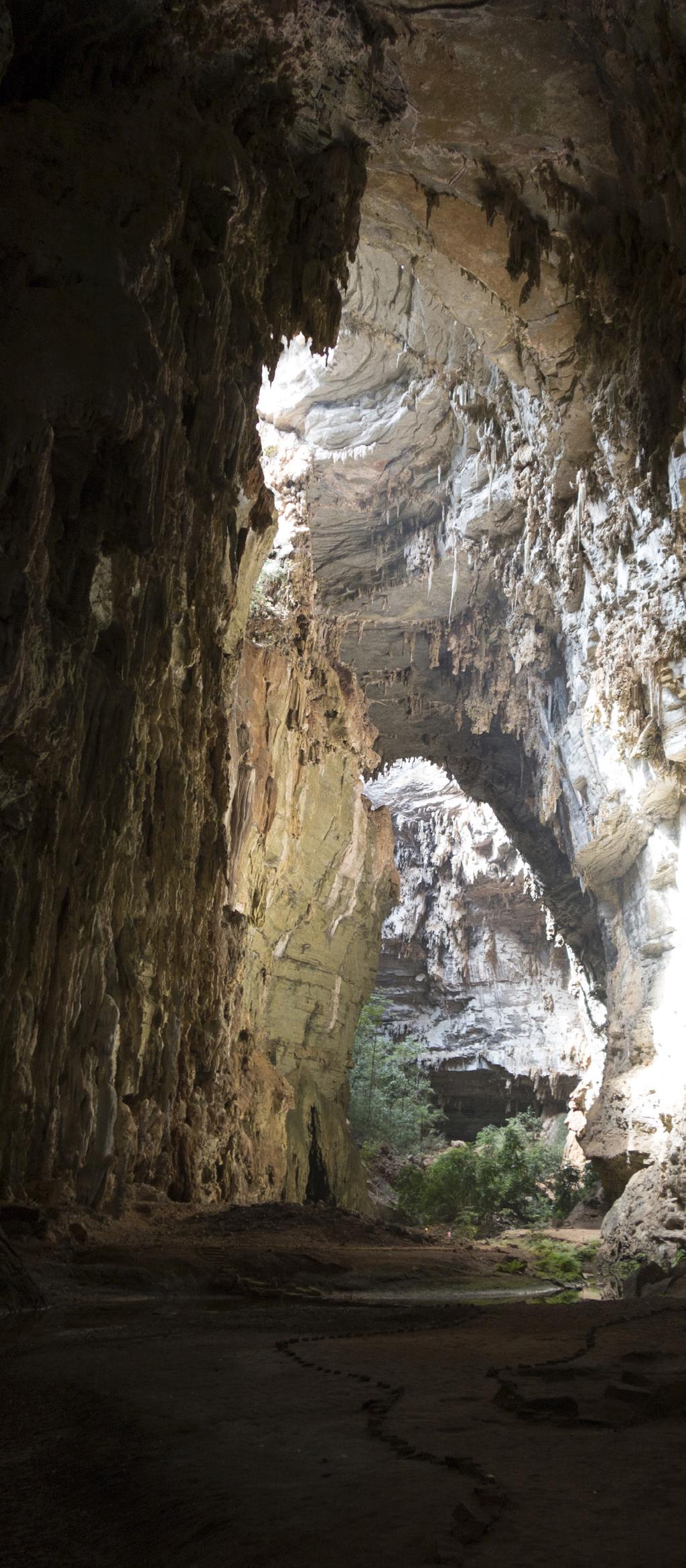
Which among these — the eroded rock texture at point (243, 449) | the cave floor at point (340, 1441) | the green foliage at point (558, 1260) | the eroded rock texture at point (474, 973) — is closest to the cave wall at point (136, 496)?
the eroded rock texture at point (243, 449)

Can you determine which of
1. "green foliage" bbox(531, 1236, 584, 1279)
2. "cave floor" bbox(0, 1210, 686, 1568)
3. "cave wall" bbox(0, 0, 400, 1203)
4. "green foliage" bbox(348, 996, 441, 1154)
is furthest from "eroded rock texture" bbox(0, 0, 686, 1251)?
"green foliage" bbox(348, 996, 441, 1154)

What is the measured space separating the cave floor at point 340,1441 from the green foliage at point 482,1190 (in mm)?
16635

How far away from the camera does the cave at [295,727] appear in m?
2.42

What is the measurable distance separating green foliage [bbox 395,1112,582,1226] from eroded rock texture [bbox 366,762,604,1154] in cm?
1139

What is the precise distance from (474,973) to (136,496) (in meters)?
30.4

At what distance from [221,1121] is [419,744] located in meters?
15.7

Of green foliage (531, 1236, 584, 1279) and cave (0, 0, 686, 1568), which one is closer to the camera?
cave (0, 0, 686, 1568)

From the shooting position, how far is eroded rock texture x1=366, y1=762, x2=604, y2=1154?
33844 mm

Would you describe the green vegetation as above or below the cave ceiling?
below

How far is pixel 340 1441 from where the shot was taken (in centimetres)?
232

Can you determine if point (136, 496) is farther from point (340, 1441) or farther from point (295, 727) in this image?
point (295, 727)

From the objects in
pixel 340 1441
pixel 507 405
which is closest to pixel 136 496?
pixel 340 1441

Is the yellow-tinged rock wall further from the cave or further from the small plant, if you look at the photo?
the small plant

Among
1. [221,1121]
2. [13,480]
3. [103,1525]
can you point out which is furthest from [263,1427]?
[221,1121]
